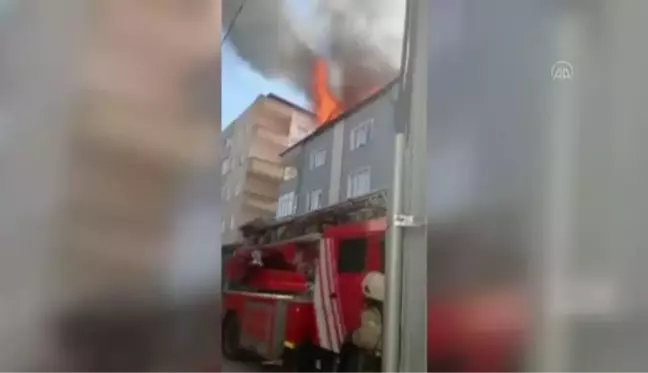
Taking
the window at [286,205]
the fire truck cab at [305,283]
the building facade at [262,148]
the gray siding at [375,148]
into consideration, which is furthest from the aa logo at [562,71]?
the window at [286,205]

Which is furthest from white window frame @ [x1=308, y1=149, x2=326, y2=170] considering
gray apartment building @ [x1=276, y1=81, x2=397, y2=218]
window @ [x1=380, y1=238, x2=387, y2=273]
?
window @ [x1=380, y1=238, x2=387, y2=273]

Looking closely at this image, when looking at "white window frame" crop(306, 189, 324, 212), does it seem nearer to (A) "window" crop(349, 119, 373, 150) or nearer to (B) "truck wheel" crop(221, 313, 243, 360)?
(A) "window" crop(349, 119, 373, 150)

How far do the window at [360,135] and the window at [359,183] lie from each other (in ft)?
0.14

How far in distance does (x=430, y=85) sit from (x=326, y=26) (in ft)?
1.68

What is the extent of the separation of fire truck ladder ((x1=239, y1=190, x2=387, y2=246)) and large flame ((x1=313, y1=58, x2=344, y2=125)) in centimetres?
16

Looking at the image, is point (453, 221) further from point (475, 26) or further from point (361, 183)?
point (361, 183)

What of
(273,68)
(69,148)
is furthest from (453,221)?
(273,68)

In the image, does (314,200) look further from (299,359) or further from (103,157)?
(103,157)

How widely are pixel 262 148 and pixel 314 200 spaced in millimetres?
124

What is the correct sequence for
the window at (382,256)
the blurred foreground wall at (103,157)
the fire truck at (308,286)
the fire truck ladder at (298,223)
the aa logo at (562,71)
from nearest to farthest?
1. the blurred foreground wall at (103,157)
2. the aa logo at (562,71)
3. the window at (382,256)
4. the fire truck at (308,286)
5. the fire truck ladder at (298,223)

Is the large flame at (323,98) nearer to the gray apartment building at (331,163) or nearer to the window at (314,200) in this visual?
the gray apartment building at (331,163)

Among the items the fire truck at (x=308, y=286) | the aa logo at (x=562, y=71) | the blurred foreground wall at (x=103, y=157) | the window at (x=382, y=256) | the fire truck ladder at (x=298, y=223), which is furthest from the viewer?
the fire truck ladder at (x=298, y=223)

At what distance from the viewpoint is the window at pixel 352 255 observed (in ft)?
3.24

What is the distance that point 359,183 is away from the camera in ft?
3.35
